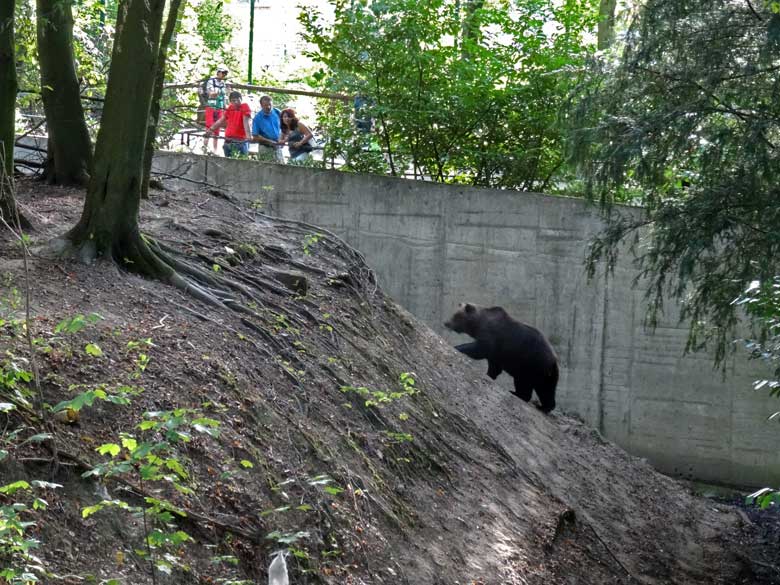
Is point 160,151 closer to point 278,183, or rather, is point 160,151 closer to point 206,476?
point 278,183

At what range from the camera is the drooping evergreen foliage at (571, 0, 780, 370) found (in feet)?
34.0

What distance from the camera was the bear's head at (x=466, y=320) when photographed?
14.7m

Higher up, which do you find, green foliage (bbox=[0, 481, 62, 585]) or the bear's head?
green foliage (bbox=[0, 481, 62, 585])

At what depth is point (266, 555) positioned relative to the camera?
5633 mm

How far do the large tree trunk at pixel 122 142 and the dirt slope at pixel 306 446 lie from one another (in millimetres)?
287

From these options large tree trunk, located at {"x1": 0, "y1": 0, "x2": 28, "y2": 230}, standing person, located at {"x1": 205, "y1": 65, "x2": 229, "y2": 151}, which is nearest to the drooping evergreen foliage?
large tree trunk, located at {"x1": 0, "y1": 0, "x2": 28, "y2": 230}

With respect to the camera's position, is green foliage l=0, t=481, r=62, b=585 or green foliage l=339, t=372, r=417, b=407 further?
green foliage l=339, t=372, r=417, b=407

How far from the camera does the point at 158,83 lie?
10.3m

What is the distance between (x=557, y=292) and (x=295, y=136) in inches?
198

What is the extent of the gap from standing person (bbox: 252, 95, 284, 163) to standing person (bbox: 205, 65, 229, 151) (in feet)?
2.20

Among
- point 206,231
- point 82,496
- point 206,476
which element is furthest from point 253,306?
point 82,496

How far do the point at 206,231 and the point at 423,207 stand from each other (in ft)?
22.8

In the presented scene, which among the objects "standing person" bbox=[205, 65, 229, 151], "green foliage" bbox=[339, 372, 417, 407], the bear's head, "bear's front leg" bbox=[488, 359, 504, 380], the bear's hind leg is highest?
"standing person" bbox=[205, 65, 229, 151]

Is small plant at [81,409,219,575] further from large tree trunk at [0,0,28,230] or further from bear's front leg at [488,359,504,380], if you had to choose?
bear's front leg at [488,359,504,380]
